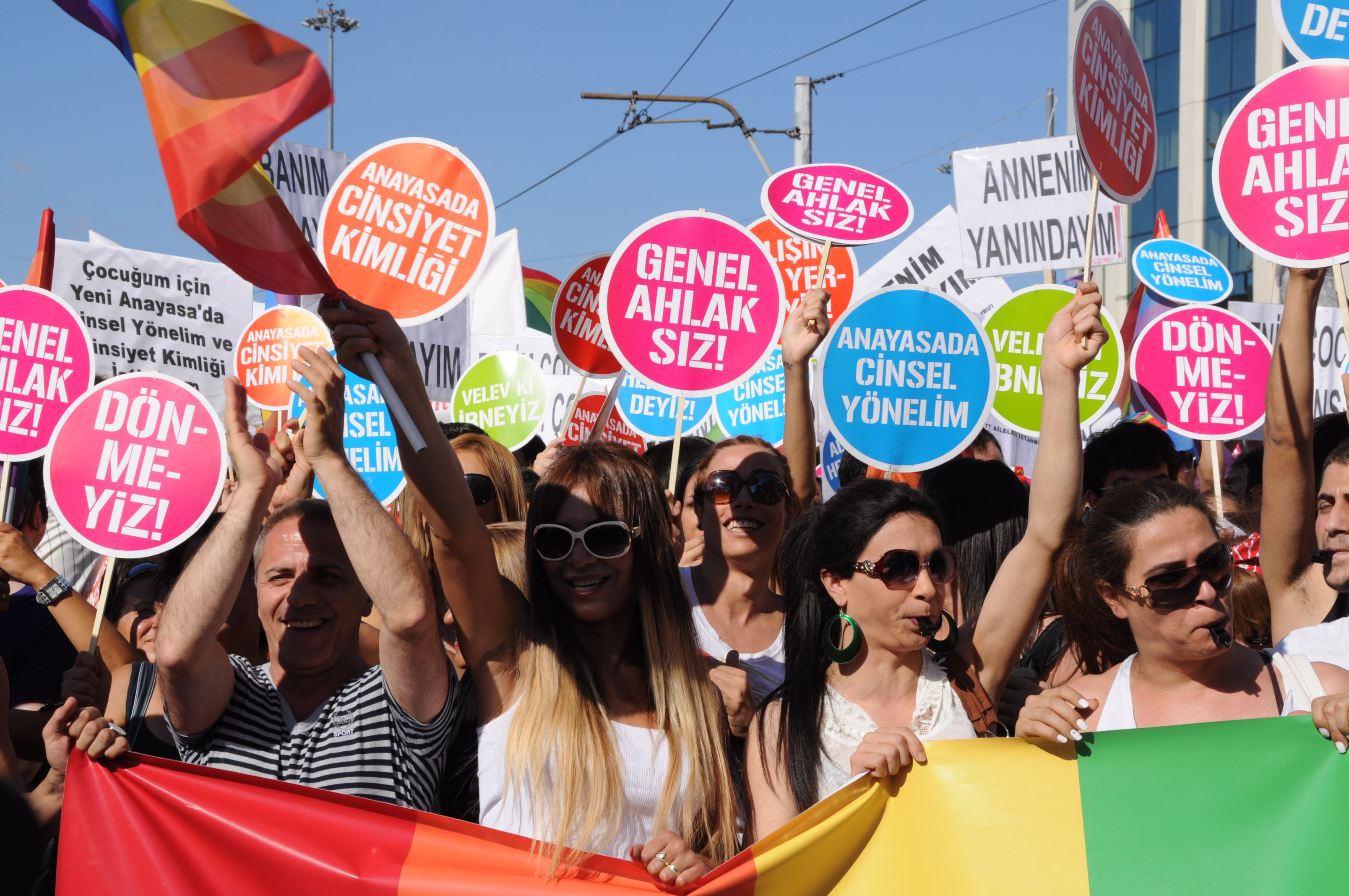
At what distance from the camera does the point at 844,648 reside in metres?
3.10

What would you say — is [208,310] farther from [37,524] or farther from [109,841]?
[109,841]

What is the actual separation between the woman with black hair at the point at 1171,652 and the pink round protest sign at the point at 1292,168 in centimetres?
125

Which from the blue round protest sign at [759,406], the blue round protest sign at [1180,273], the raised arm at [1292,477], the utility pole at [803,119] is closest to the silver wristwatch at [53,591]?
the raised arm at [1292,477]

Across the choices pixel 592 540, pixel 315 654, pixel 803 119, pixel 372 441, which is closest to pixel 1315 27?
pixel 592 540

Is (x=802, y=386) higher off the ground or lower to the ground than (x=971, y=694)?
higher

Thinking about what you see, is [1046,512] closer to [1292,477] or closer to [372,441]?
[1292,477]

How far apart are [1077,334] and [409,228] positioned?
235 cm

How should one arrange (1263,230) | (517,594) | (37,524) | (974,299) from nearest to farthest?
1. (517,594)
2. (1263,230)
3. (37,524)
4. (974,299)

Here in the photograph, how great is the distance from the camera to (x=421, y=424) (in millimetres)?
2850

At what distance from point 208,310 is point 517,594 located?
5.65 meters

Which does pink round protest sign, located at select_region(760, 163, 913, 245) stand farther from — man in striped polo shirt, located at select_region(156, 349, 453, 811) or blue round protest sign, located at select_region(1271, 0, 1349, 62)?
man in striped polo shirt, located at select_region(156, 349, 453, 811)

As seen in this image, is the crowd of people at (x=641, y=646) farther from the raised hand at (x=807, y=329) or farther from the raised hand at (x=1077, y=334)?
the raised hand at (x=807, y=329)

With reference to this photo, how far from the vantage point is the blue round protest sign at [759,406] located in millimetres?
7758

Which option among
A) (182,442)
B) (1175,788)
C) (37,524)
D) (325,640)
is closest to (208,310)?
(37,524)
